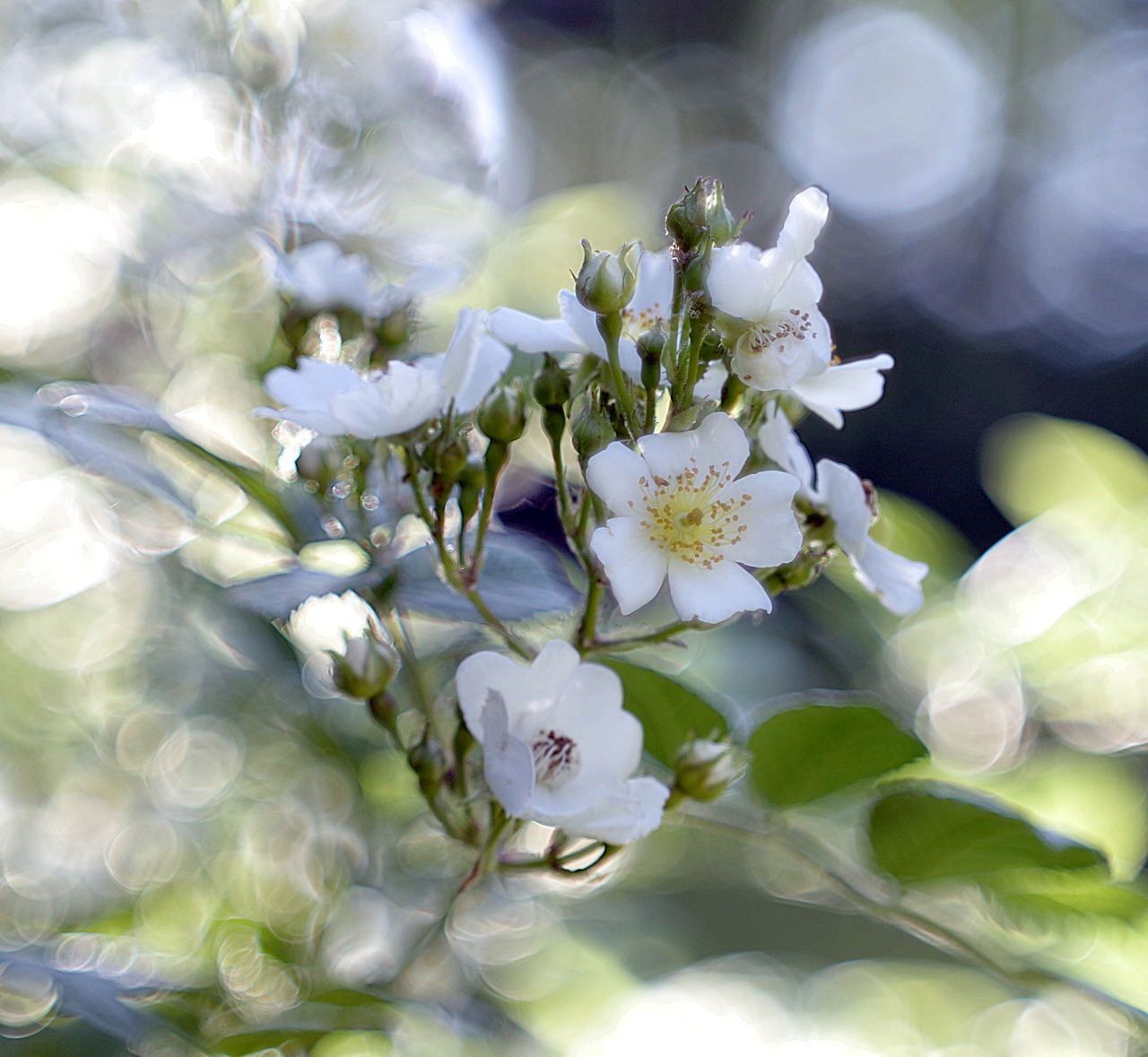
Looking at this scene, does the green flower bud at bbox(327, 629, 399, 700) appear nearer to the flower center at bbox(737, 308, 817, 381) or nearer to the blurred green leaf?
the flower center at bbox(737, 308, 817, 381)

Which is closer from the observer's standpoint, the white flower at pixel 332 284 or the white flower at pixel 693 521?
the white flower at pixel 693 521

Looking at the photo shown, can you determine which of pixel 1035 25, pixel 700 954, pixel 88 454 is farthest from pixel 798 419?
pixel 1035 25

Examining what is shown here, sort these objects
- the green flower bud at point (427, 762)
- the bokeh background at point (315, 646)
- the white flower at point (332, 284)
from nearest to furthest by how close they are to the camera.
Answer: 1. the green flower bud at point (427, 762)
2. the white flower at point (332, 284)
3. the bokeh background at point (315, 646)

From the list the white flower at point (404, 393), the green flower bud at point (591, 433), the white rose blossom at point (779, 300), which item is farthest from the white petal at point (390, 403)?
the white rose blossom at point (779, 300)

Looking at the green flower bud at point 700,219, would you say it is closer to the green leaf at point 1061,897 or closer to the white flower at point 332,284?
the white flower at point 332,284

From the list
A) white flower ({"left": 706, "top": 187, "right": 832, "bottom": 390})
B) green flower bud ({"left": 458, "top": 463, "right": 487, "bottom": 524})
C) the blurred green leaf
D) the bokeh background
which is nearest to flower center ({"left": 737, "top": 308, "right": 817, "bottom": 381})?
white flower ({"left": 706, "top": 187, "right": 832, "bottom": 390})

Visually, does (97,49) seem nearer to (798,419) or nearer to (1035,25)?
(798,419)
